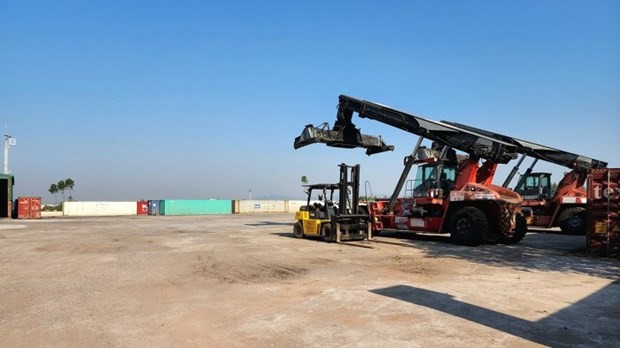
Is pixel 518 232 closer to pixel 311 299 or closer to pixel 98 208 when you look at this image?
pixel 311 299

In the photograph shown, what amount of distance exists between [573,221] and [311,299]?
58.8ft

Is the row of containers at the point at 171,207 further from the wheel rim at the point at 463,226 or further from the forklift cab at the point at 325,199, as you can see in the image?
the wheel rim at the point at 463,226

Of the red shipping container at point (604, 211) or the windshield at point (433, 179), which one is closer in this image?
the red shipping container at point (604, 211)

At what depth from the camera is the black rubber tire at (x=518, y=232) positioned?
1627 centimetres

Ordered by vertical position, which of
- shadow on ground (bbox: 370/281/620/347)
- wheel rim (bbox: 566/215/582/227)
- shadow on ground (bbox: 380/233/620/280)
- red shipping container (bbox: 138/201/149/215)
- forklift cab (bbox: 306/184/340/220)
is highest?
forklift cab (bbox: 306/184/340/220)

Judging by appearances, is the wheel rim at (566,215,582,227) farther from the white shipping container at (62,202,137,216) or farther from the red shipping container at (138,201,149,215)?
the white shipping container at (62,202,137,216)

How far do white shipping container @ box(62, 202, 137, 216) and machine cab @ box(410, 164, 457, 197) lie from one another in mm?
49950

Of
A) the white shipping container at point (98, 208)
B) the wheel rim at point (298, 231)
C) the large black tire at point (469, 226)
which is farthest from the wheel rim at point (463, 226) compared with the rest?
the white shipping container at point (98, 208)

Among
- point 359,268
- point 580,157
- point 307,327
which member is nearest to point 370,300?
point 307,327

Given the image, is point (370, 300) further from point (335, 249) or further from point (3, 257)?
point (3, 257)

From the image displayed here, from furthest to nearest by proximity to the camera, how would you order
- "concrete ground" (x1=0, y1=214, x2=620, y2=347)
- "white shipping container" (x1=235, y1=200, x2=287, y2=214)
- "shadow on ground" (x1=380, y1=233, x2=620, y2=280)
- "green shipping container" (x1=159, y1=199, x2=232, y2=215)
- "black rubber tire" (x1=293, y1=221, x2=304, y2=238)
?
"white shipping container" (x1=235, y1=200, x2=287, y2=214)
"green shipping container" (x1=159, y1=199, x2=232, y2=215)
"black rubber tire" (x1=293, y1=221, x2=304, y2=238)
"shadow on ground" (x1=380, y1=233, x2=620, y2=280)
"concrete ground" (x1=0, y1=214, x2=620, y2=347)

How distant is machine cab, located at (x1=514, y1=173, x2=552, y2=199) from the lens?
2320 cm

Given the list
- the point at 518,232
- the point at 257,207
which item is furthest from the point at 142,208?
the point at 518,232

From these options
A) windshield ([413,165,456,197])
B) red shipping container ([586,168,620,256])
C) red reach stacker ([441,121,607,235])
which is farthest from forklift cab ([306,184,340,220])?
red shipping container ([586,168,620,256])
